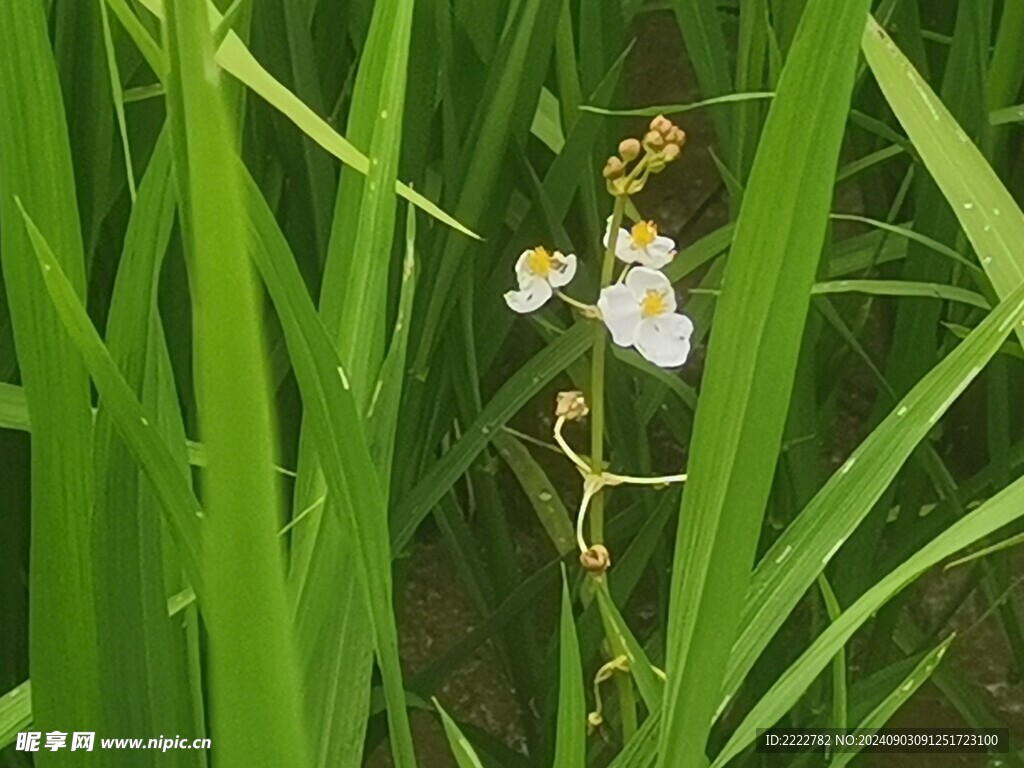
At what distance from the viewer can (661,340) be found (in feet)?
1.14

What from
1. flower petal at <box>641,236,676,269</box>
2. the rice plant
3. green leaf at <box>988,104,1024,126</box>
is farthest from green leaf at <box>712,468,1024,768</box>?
green leaf at <box>988,104,1024,126</box>

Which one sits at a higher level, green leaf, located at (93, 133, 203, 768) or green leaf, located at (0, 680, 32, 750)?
green leaf, located at (93, 133, 203, 768)

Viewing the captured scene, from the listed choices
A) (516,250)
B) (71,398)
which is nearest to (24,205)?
(71,398)

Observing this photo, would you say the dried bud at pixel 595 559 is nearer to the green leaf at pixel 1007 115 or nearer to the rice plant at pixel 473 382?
the rice plant at pixel 473 382

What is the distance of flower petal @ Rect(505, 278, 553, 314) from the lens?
1.21 ft

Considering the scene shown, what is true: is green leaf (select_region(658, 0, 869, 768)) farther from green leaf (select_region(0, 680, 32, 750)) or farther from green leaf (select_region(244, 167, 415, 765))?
green leaf (select_region(0, 680, 32, 750))

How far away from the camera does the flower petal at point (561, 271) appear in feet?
1.20

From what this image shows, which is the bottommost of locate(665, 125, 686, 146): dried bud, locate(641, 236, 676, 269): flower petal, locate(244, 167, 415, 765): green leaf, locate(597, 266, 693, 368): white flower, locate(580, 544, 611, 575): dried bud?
locate(580, 544, 611, 575): dried bud

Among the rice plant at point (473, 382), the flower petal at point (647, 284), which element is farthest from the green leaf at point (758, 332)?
the flower petal at point (647, 284)

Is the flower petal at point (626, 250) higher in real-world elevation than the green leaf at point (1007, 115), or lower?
lower

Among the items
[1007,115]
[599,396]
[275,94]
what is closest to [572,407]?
[599,396]

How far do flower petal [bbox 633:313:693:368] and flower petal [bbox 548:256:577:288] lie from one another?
0.09ft

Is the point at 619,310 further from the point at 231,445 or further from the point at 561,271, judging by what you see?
the point at 231,445

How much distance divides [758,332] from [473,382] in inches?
11.9
